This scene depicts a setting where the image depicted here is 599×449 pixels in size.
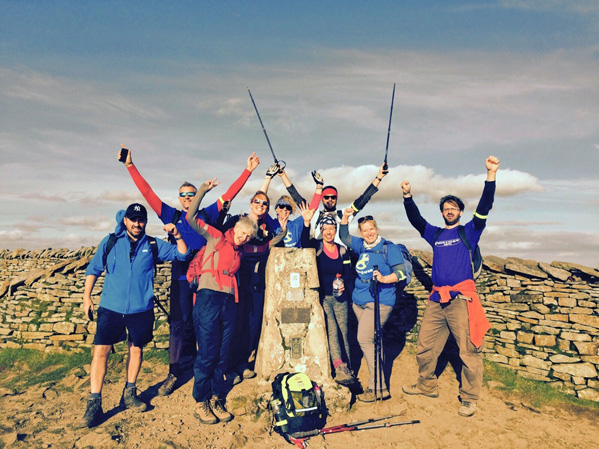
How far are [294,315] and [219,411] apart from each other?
191 cm

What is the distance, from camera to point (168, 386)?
6.98m

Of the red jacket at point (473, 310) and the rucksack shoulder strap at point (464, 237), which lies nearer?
the red jacket at point (473, 310)

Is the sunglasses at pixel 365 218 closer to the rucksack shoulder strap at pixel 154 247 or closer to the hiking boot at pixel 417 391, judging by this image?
the hiking boot at pixel 417 391

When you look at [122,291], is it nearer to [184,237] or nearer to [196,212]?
[184,237]

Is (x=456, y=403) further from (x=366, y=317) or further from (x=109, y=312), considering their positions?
(x=109, y=312)

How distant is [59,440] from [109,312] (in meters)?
1.99

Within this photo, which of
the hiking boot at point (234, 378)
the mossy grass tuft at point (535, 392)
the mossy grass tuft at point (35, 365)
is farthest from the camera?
the mossy grass tuft at point (35, 365)

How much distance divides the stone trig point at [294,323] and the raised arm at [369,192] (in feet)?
3.88

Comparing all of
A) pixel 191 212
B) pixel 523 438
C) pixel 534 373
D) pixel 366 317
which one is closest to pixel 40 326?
pixel 191 212

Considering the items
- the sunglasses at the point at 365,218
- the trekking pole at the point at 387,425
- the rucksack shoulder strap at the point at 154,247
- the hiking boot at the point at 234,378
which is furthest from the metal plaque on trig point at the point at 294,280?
the trekking pole at the point at 387,425

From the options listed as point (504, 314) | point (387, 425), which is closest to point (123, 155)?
point (387, 425)

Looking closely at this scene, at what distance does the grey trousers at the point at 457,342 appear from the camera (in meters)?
6.24

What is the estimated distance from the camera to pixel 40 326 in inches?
371

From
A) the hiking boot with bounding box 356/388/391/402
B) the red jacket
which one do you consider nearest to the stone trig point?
the hiking boot with bounding box 356/388/391/402
